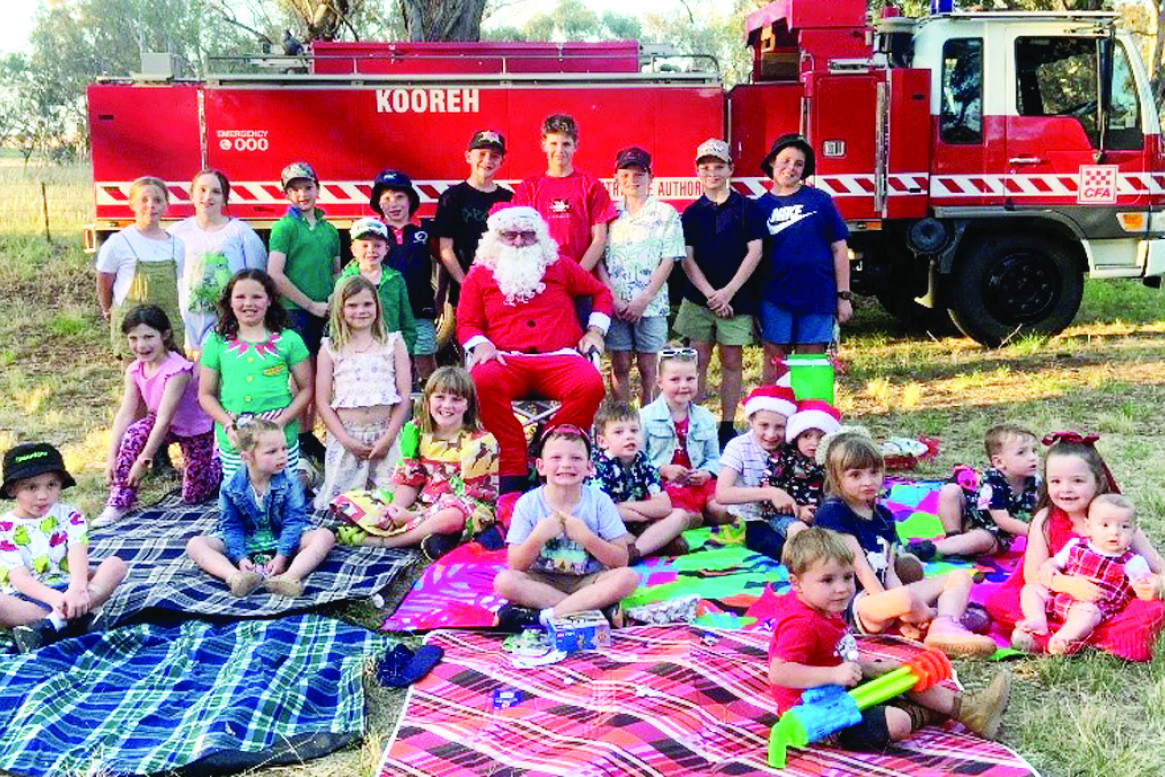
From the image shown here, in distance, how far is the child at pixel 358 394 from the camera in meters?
6.23

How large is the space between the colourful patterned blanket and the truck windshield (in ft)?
18.1

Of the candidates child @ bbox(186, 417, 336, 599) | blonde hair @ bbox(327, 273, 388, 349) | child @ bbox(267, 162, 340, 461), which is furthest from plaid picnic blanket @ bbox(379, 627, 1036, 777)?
child @ bbox(267, 162, 340, 461)

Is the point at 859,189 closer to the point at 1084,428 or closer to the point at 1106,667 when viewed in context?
the point at 1084,428

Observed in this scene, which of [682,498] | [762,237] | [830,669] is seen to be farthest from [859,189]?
[830,669]

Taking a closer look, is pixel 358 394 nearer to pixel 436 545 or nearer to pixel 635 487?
pixel 436 545

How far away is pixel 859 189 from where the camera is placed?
988cm

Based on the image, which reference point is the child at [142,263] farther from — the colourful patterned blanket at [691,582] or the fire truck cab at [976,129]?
the fire truck cab at [976,129]

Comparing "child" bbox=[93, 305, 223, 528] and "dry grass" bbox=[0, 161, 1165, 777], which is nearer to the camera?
"dry grass" bbox=[0, 161, 1165, 777]

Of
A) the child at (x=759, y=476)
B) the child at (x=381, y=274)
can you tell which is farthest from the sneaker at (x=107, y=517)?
the child at (x=759, y=476)

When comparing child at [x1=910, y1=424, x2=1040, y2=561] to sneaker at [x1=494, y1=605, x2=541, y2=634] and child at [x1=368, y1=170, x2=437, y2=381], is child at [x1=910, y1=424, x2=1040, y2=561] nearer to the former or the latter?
sneaker at [x1=494, y1=605, x2=541, y2=634]

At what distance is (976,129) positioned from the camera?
32.7ft

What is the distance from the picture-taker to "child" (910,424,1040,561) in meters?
5.39

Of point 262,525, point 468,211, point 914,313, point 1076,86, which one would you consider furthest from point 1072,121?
point 262,525

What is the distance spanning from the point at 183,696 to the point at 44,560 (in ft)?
3.44
